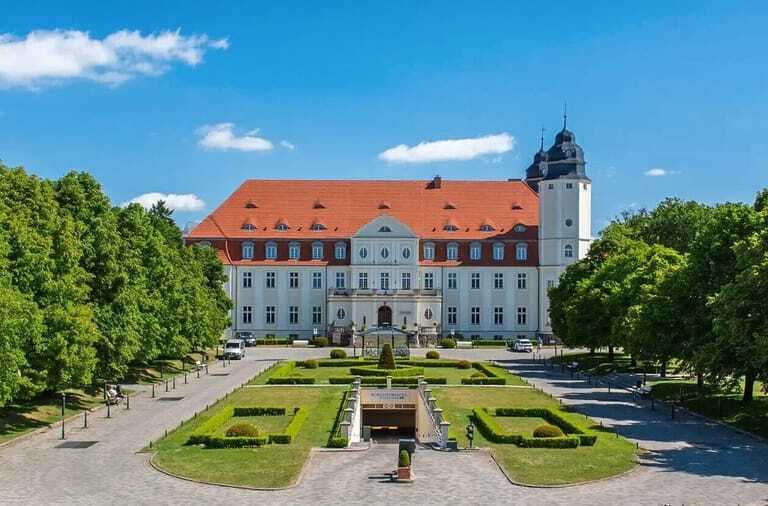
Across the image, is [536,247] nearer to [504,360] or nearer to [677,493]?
[504,360]

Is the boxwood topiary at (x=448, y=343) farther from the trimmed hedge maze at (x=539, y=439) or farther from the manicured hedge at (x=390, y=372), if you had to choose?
the trimmed hedge maze at (x=539, y=439)

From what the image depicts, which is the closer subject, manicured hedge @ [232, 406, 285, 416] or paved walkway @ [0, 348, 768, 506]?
paved walkway @ [0, 348, 768, 506]

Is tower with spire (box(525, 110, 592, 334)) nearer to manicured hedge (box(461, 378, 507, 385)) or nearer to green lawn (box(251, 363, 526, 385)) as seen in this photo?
green lawn (box(251, 363, 526, 385))

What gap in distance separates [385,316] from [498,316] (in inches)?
438

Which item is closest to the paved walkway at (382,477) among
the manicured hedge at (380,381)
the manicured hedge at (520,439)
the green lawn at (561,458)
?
the green lawn at (561,458)

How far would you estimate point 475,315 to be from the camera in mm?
97312

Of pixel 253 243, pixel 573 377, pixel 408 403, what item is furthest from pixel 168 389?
pixel 253 243

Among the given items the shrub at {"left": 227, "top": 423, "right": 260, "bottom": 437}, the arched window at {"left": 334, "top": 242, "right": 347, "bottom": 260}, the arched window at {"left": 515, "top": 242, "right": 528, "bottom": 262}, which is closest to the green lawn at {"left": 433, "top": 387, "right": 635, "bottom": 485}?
the shrub at {"left": 227, "top": 423, "right": 260, "bottom": 437}

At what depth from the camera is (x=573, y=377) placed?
63.4 meters

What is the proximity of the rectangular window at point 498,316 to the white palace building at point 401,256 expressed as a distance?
0.10 meters

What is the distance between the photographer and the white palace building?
3720 inches

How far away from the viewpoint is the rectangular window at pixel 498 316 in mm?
97188

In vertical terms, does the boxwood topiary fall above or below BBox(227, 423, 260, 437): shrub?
above

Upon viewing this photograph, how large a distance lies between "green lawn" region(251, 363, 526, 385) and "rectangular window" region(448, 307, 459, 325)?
29201 mm
